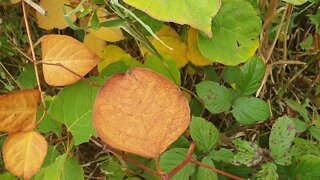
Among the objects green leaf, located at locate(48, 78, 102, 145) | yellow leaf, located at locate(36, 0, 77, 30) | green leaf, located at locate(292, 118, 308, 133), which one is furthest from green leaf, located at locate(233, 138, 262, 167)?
yellow leaf, located at locate(36, 0, 77, 30)

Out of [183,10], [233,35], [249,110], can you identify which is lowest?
[249,110]

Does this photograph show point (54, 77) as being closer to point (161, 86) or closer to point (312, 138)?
point (161, 86)

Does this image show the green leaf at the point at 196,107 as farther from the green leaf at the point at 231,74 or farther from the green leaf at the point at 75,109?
the green leaf at the point at 75,109

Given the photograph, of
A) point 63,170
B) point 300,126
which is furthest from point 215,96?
point 63,170

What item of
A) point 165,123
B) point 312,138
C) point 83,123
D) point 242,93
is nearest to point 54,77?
point 83,123

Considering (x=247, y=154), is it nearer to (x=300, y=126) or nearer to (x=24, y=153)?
(x=300, y=126)

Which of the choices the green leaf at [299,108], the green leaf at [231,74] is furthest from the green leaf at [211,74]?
the green leaf at [299,108]

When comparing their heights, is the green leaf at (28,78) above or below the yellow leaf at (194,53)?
below
